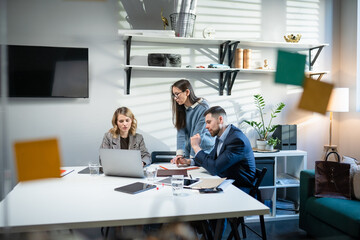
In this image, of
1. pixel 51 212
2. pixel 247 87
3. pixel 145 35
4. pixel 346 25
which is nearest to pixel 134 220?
pixel 51 212

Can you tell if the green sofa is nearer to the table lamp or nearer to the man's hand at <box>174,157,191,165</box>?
the table lamp

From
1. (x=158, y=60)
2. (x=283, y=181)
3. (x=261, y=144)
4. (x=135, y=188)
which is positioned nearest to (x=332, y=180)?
(x=283, y=181)

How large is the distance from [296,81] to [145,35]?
8.94 ft

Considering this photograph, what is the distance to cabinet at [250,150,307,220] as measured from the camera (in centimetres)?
297

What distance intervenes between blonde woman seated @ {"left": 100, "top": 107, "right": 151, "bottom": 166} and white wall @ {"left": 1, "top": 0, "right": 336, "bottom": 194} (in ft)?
1.77

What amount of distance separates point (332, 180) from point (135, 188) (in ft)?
5.29

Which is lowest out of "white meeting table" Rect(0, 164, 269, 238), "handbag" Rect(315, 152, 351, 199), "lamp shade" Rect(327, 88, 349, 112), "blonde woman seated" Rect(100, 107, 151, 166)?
"handbag" Rect(315, 152, 351, 199)

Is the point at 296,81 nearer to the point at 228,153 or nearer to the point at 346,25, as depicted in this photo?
the point at 228,153

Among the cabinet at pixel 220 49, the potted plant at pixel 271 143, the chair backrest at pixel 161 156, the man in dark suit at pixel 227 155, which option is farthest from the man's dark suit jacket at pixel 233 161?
the cabinet at pixel 220 49

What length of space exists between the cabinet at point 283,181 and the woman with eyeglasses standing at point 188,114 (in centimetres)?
71

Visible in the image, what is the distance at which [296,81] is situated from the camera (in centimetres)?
26

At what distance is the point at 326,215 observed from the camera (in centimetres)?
232

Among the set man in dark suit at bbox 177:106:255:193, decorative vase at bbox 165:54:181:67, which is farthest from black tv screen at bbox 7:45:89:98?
man in dark suit at bbox 177:106:255:193

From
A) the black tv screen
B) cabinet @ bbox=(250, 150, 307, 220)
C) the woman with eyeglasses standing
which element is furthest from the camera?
cabinet @ bbox=(250, 150, 307, 220)
